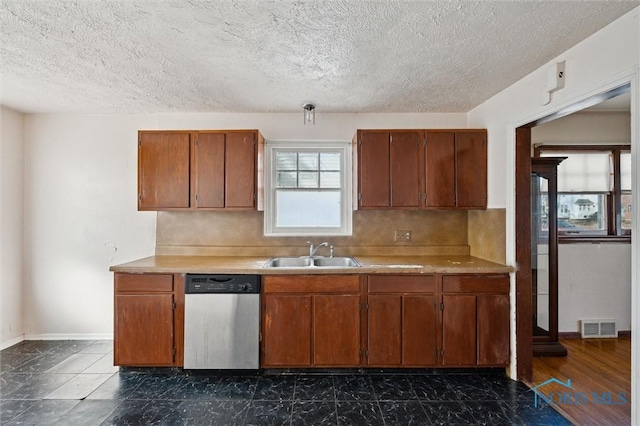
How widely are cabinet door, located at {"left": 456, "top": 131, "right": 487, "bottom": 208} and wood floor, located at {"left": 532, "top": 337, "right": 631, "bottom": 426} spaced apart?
1566 millimetres

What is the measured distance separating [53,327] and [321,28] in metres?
4.06

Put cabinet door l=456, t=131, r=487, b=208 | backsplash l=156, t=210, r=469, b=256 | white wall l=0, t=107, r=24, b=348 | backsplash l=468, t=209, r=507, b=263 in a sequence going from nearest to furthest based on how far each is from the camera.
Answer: backsplash l=468, t=209, r=507, b=263
cabinet door l=456, t=131, r=487, b=208
white wall l=0, t=107, r=24, b=348
backsplash l=156, t=210, r=469, b=256

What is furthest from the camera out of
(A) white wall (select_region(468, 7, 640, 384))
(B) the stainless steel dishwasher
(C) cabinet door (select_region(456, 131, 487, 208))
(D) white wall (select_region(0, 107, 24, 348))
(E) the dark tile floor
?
(D) white wall (select_region(0, 107, 24, 348))

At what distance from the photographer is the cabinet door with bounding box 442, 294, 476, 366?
8.79 ft

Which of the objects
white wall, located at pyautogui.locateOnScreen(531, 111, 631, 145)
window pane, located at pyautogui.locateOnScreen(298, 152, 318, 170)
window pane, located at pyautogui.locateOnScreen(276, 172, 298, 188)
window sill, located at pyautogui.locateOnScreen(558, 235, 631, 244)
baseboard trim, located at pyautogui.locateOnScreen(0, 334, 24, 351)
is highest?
white wall, located at pyautogui.locateOnScreen(531, 111, 631, 145)

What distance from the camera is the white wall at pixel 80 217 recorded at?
11.4 ft

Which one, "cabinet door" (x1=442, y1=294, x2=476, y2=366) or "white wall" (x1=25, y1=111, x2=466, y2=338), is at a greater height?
"white wall" (x1=25, y1=111, x2=466, y2=338)

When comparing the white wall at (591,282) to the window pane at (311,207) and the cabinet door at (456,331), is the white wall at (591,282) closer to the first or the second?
the cabinet door at (456,331)

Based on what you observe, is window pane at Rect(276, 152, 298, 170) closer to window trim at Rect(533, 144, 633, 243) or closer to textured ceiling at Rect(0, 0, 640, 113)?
textured ceiling at Rect(0, 0, 640, 113)

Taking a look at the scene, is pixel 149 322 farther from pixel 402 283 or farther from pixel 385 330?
pixel 402 283

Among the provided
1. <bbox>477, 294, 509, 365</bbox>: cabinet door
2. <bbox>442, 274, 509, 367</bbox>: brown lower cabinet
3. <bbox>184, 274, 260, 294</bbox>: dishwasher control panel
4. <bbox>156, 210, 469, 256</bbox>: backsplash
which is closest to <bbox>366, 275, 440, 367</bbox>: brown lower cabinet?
<bbox>442, 274, 509, 367</bbox>: brown lower cabinet

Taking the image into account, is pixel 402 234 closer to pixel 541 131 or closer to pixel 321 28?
pixel 541 131

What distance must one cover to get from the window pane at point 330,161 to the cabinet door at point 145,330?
1.98 metres

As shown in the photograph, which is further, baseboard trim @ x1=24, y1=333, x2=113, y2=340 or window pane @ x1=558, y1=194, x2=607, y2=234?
window pane @ x1=558, y1=194, x2=607, y2=234
